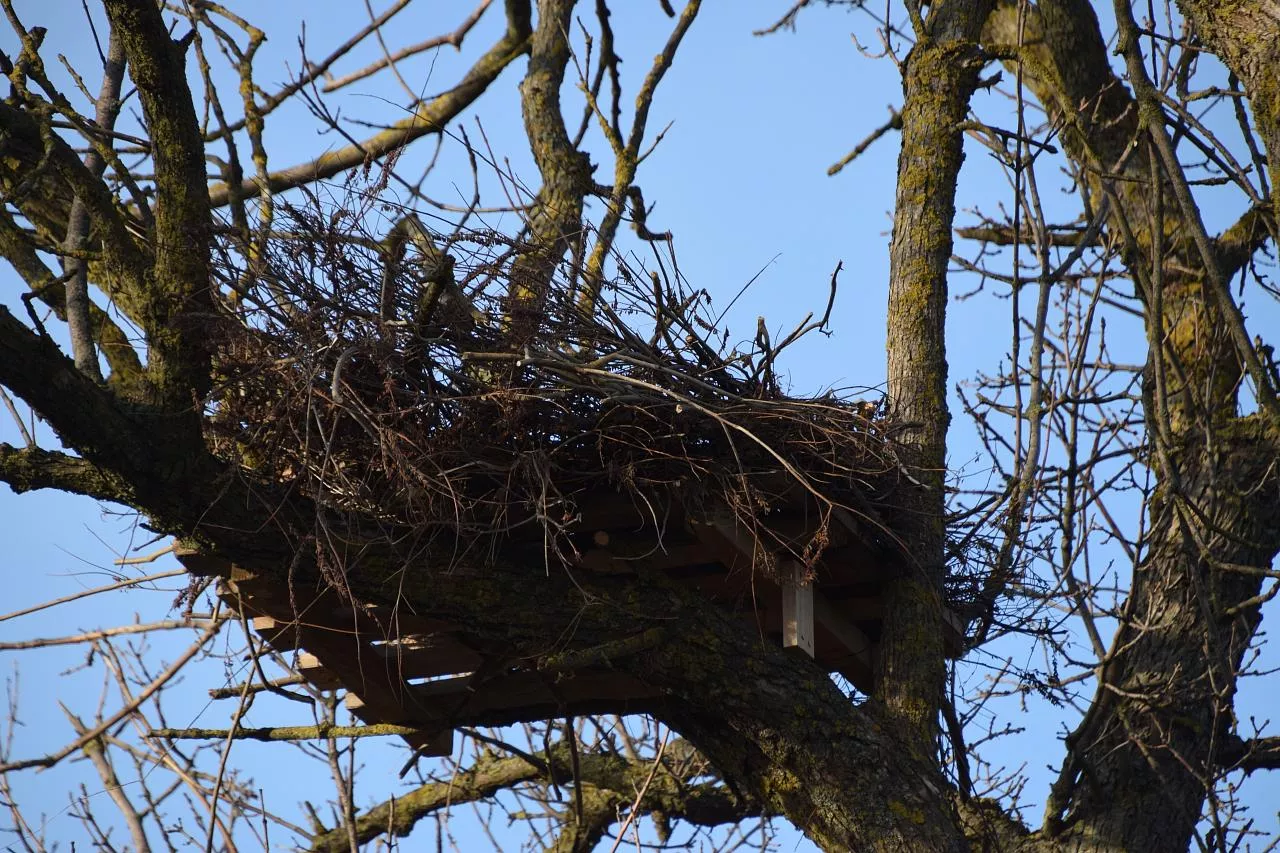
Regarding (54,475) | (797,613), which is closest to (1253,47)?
(797,613)

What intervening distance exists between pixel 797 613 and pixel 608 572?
0.43 m

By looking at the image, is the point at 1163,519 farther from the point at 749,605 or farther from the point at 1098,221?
the point at 749,605

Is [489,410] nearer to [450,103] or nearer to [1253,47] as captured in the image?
[1253,47]

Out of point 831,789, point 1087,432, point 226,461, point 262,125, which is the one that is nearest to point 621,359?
point 226,461

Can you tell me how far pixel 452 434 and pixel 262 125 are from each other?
2.33m

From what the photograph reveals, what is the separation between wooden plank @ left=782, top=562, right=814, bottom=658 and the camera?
3031mm

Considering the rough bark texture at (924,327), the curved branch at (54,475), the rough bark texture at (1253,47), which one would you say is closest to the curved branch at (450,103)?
the rough bark texture at (924,327)

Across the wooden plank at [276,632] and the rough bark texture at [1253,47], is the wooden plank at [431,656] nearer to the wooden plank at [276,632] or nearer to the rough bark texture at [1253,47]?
the wooden plank at [276,632]

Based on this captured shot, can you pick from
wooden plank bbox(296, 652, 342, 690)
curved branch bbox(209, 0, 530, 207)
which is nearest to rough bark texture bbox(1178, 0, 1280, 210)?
wooden plank bbox(296, 652, 342, 690)

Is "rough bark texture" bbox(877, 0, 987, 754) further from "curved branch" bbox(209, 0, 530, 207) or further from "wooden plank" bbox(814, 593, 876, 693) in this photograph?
"curved branch" bbox(209, 0, 530, 207)

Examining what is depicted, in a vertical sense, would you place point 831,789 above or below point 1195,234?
below

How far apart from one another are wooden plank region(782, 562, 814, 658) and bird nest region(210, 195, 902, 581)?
0.38 feet

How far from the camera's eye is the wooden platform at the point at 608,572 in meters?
2.93

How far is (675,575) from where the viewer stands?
3.26m
